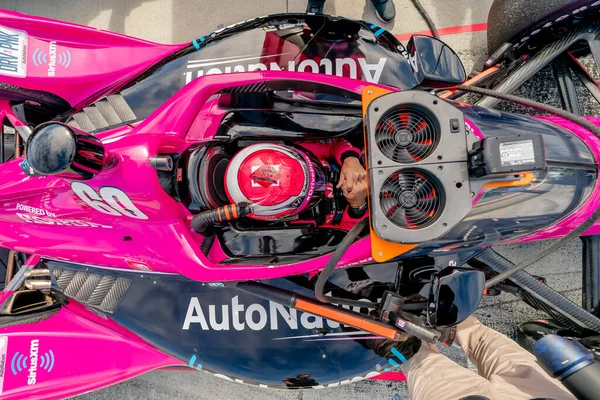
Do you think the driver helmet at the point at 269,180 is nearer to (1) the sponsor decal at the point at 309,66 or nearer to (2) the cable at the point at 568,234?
(1) the sponsor decal at the point at 309,66

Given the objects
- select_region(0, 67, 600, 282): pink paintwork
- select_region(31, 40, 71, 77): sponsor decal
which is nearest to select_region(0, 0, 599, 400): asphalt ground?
select_region(0, 67, 600, 282): pink paintwork

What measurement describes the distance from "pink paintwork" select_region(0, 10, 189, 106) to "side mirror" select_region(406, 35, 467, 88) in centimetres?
123

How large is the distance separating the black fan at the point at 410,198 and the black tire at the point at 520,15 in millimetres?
1219

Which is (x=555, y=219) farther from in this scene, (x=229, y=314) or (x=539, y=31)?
(x=229, y=314)

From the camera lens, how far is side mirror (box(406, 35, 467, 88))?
1.81m

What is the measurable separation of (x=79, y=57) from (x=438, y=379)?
235 cm

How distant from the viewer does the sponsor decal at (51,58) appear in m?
2.22

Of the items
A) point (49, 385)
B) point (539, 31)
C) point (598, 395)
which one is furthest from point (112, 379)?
point (539, 31)

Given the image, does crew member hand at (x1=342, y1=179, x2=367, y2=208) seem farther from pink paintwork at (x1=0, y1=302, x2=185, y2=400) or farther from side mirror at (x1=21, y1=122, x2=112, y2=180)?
pink paintwork at (x1=0, y1=302, x2=185, y2=400)

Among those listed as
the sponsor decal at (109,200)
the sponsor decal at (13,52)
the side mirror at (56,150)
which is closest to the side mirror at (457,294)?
the sponsor decal at (109,200)

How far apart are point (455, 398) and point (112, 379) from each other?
1.67 metres

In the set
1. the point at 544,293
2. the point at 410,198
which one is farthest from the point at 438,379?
the point at 410,198

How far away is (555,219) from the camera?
1876 millimetres

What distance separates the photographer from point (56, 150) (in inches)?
53.8
